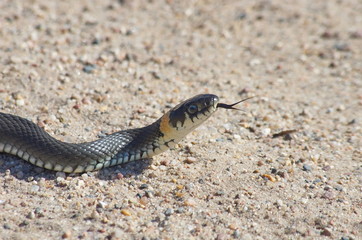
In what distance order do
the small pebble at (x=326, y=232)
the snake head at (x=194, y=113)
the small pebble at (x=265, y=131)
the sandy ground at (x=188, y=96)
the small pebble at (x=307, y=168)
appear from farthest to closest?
1. the small pebble at (x=265, y=131)
2. the small pebble at (x=307, y=168)
3. the snake head at (x=194, y=113)
4. the sandy ground at (x=188, y=96)
5. the small pebble at (x=326, y=232)

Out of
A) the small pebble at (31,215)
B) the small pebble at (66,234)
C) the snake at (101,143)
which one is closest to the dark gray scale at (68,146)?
the snake at (101,143)

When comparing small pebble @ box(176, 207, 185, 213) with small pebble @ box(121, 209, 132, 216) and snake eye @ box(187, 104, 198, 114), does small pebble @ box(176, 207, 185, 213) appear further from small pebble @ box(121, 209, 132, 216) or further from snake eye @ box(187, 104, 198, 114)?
snake eye @ box(187, 104, 198, 114)

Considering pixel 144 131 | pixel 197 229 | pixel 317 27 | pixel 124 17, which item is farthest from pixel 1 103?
pixel 317 27

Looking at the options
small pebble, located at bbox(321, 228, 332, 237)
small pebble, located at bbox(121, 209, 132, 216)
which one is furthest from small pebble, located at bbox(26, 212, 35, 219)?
small pebble, located at bbox(321, 228, 332, 237)

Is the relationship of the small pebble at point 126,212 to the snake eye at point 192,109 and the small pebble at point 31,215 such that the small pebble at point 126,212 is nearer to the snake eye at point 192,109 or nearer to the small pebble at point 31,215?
the small pebble at point 31,215

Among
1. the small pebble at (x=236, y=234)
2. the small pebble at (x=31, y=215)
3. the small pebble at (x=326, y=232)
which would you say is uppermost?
the small pebble at (x=31, y=215)

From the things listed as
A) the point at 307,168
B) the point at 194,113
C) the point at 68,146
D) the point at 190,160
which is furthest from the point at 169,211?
the point at 307,168

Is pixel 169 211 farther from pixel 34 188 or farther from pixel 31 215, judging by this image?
pixel 34 188

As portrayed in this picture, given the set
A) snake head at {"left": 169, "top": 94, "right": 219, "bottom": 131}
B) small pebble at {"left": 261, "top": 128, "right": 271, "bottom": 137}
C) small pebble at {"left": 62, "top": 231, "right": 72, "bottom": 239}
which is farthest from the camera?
small pebble at {"left": 261, "top": 128, "right": 271, "bottom": 137}
